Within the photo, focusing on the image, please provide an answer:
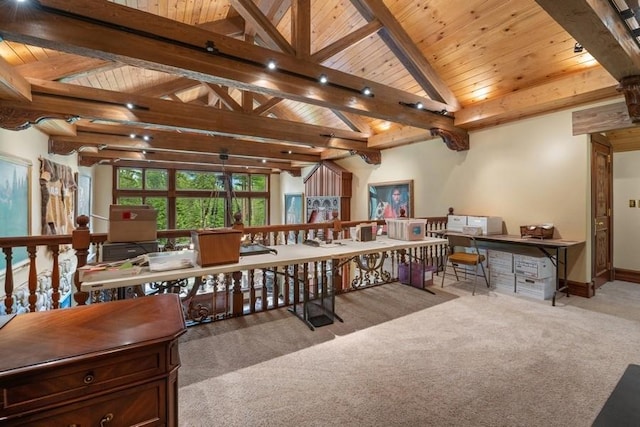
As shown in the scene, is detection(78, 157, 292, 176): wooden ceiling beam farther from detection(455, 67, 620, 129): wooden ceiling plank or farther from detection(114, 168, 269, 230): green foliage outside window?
detection(455, 67, 620, 129): wooden ceiling plank

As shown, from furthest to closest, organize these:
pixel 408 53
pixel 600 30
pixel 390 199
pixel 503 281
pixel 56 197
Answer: pixel 390 199, pixel 56 197, pixel 503 281, pixel 408 53, pixel 600 30

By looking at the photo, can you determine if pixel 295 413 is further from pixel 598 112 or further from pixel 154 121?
pixel 598 112

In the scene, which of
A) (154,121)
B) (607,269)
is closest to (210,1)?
(154,121)

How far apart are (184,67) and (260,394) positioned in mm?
2895

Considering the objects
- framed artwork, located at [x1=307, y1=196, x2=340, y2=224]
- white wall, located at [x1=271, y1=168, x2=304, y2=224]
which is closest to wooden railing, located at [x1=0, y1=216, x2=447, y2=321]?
framed artwork, located at [x1=307, y1=196, x2=340, y2=224]

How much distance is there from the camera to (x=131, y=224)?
2.53m

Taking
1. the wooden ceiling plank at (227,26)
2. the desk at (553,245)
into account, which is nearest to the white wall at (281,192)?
the wooden ceiling plank at (227,26)

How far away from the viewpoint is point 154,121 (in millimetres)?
4297

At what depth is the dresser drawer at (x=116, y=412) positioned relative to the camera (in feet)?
3.13

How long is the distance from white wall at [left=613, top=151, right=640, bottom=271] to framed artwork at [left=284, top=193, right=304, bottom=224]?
741cm

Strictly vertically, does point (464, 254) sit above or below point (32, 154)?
below

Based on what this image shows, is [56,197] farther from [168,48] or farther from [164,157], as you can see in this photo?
[168,48]

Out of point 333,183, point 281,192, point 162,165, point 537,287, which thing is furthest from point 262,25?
point 281,192

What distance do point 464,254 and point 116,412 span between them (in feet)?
14.4
